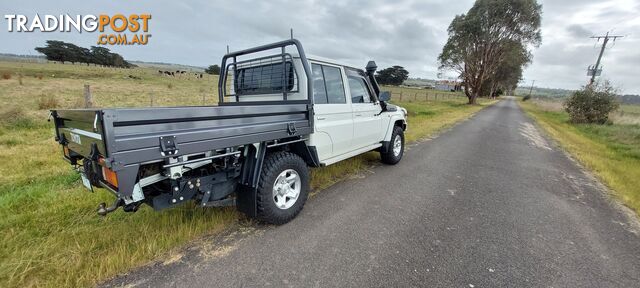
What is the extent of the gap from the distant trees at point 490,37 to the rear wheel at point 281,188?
101 ft

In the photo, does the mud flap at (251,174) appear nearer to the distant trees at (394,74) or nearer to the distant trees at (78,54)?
the distant trees at (78,54)

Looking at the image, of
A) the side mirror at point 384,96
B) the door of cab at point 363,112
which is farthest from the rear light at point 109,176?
the side mirror at point 384,96

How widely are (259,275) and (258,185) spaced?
0.88m

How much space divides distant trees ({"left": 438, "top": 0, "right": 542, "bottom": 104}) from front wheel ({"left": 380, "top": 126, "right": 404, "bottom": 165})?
27.7 metres

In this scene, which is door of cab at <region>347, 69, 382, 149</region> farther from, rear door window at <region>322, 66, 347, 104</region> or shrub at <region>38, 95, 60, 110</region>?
shrub at <region>38, 95, 60, 110</region>

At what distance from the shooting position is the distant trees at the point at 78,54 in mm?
70688

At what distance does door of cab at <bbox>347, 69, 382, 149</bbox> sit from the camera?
434 cm

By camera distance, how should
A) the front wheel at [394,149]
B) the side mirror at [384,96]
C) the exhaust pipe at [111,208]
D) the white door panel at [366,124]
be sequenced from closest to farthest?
the exhaust pipe at [111,208] → the white door panel at [366,124] → the side mirror at [384,96] → the front wheel at [394,149]

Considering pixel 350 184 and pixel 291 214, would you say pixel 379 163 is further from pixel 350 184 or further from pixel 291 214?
pixel 291 214

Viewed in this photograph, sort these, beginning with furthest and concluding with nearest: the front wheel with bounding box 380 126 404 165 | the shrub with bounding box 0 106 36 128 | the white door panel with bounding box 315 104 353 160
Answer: the shrub with bounding box 0 106 36 128
the front wheel with bounding box 380 126 404 165
the white door panel with bounding box 315 104 353 160

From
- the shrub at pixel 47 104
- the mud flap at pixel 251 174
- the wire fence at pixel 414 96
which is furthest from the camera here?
the wire fence at pixel 414 96

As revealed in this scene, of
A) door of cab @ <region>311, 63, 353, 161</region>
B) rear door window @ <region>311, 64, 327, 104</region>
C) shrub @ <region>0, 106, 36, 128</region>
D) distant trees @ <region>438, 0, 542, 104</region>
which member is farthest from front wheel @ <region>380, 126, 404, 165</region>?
distant trees @ <region>438, 0, 542, 104</region>

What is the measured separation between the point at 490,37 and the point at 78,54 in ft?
306

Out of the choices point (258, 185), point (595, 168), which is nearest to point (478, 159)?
point (595, 168)
